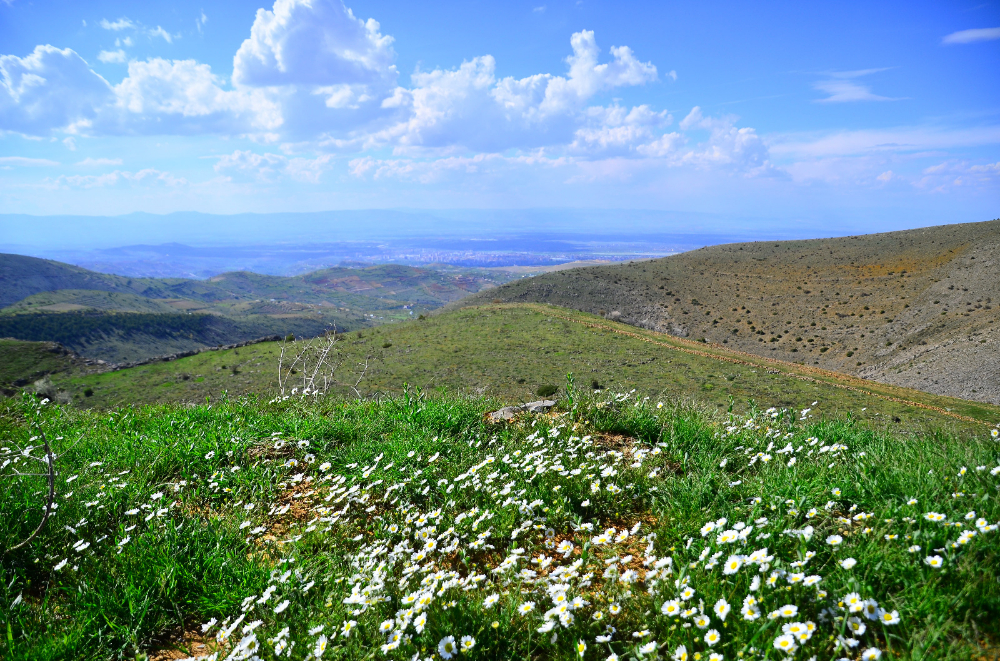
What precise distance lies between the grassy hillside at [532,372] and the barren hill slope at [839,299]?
35.4ft

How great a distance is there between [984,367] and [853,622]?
38.6 metres

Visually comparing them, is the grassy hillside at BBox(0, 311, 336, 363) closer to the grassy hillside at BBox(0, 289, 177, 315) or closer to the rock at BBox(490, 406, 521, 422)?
the grassy hillside at BBox(0, 289, 177, 315)

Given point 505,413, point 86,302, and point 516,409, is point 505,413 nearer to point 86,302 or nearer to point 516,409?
point 516,409

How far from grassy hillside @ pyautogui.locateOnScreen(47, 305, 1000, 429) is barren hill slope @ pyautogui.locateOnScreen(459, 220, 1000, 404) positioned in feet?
35.4

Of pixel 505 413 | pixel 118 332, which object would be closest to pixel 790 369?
pixel 505 413

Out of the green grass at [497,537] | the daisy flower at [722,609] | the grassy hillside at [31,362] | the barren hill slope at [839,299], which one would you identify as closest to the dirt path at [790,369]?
the barren hill slope at [839,299]

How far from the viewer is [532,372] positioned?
25.8m

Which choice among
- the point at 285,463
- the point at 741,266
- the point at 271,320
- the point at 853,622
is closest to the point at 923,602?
the point at 853,622

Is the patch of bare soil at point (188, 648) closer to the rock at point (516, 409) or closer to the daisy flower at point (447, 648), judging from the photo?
the daisy flower at point (447, 648)

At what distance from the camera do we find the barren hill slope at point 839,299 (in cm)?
3517

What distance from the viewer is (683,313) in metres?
55.1

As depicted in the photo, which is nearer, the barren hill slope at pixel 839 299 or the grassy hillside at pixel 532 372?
the grassy hillside at pixel 532 372

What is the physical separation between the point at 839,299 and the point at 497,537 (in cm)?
5855

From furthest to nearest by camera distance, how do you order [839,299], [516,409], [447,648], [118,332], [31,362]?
1. [118,332]
2. [839,299]
3. [31,362]
4. [516,409]
5. [447,648]
